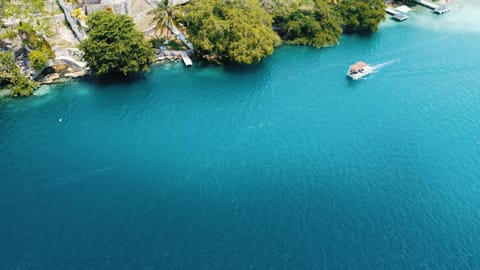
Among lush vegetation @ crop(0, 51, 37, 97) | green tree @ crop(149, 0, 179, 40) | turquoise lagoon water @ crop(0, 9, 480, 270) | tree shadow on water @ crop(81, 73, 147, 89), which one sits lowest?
turquoise lagoon water @ crop(0, 9, 480, 270)

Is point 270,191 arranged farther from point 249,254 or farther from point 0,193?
point 0,193

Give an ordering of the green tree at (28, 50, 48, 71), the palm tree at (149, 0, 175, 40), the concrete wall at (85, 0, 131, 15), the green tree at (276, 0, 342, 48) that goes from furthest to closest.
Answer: the green tree at (276, 0, 342, 48) < the concrete wall at (85, 0, 131, 15) < the palm tree at (149, 0, 175, 40) < the green tree at (28, 50, 48, 71)

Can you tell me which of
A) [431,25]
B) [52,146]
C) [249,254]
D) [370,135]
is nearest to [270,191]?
[249,254]

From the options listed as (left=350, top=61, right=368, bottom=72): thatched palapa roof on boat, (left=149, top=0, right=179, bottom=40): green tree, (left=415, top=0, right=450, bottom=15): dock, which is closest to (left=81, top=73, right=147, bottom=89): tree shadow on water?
(left=149, top=0, right=179, bottom=40): green tree

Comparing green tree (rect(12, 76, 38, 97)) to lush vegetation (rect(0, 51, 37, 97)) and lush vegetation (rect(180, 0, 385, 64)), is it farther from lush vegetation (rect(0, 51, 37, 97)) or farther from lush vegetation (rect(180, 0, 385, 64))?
lush vegetation (rect(180, 0, 385, 64))

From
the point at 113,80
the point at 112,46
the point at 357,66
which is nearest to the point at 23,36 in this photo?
the point at 112,46

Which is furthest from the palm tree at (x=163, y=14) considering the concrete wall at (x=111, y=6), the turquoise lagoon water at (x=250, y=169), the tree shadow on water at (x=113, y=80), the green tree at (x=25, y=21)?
the green tree at (x=25, y=21)

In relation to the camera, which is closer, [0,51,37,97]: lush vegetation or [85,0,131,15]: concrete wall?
[0,51,37,97]: lush vegetation
